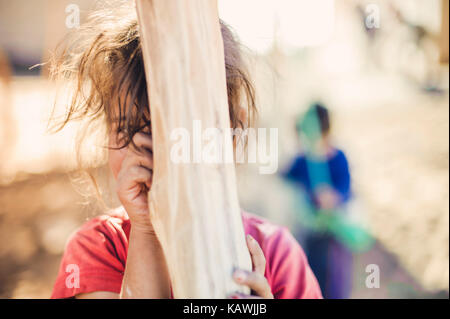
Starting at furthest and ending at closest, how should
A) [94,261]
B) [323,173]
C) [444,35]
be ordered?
[323,173] → [444,35] → [94,261]

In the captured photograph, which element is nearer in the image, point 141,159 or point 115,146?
point 141,159

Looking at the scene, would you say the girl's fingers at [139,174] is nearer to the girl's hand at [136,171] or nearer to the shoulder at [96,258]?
the girl's hand at [136,171]

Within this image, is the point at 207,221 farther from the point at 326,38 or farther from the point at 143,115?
the point at 326,38

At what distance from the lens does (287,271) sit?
1067mm

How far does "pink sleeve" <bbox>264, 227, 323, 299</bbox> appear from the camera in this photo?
1.05 meters

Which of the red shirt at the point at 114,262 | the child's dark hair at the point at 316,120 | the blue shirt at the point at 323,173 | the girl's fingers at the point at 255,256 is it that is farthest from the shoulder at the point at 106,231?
the child's dark hair at the point at 316,120

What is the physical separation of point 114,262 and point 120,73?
512mm

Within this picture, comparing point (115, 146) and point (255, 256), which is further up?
point (115, 146)

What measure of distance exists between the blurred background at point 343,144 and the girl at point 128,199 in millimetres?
175

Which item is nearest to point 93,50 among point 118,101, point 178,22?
point 118,101

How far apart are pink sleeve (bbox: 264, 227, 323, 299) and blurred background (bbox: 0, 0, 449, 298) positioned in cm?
30

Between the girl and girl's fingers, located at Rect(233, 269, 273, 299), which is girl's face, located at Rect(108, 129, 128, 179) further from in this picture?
girl's fingers, located at Rect(233, 269, 273, 299)

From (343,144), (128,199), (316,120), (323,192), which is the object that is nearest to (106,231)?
(128,199)

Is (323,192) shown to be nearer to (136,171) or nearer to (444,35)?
(444,35)
